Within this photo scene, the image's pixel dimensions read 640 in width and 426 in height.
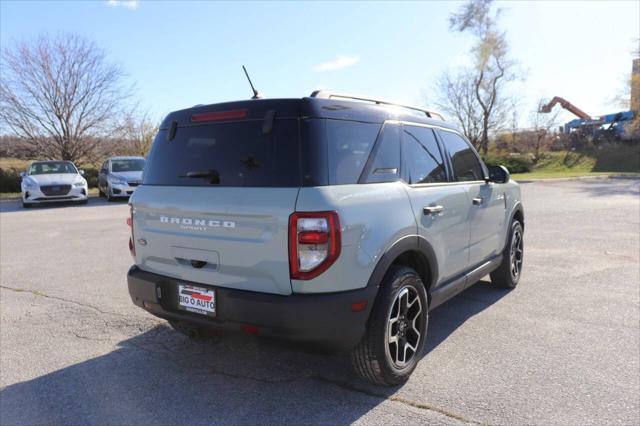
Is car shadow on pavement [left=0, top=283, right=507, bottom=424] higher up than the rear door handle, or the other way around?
the rear door handle

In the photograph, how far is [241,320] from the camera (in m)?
2.77

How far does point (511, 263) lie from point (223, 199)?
12.1 feet

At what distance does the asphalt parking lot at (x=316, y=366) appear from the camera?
2.82 m

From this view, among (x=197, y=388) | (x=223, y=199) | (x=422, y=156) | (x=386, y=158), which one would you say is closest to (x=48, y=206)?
(x=197, y=388)

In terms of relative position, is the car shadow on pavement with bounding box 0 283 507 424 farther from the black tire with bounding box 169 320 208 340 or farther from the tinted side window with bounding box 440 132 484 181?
the tinted side window with bounding box 440 132 484 181

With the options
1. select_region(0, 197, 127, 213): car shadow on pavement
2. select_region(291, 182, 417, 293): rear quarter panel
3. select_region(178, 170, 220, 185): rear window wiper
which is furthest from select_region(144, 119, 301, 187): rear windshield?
select_region(0, 197, 127, 213): car shadow on pavement

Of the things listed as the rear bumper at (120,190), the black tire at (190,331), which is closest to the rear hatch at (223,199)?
the black tire at (190,331)

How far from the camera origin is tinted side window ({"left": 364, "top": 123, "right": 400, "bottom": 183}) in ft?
10.2

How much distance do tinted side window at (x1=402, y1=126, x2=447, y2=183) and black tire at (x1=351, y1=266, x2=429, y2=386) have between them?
76cm

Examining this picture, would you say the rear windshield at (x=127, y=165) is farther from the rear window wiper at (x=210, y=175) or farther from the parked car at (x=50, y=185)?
the rear window wiper at (x=210, y=175)

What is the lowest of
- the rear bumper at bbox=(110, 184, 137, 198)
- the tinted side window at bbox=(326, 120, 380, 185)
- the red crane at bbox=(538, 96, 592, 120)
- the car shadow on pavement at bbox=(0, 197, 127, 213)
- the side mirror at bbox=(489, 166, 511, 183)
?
the car shadow on pavement at bbox=(0, 197, 127, 213)

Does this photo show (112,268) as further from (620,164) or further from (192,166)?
(620,164)

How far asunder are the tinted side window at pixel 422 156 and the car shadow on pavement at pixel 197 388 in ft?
4.50

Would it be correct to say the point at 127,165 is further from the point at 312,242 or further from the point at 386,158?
the point at 312,242
